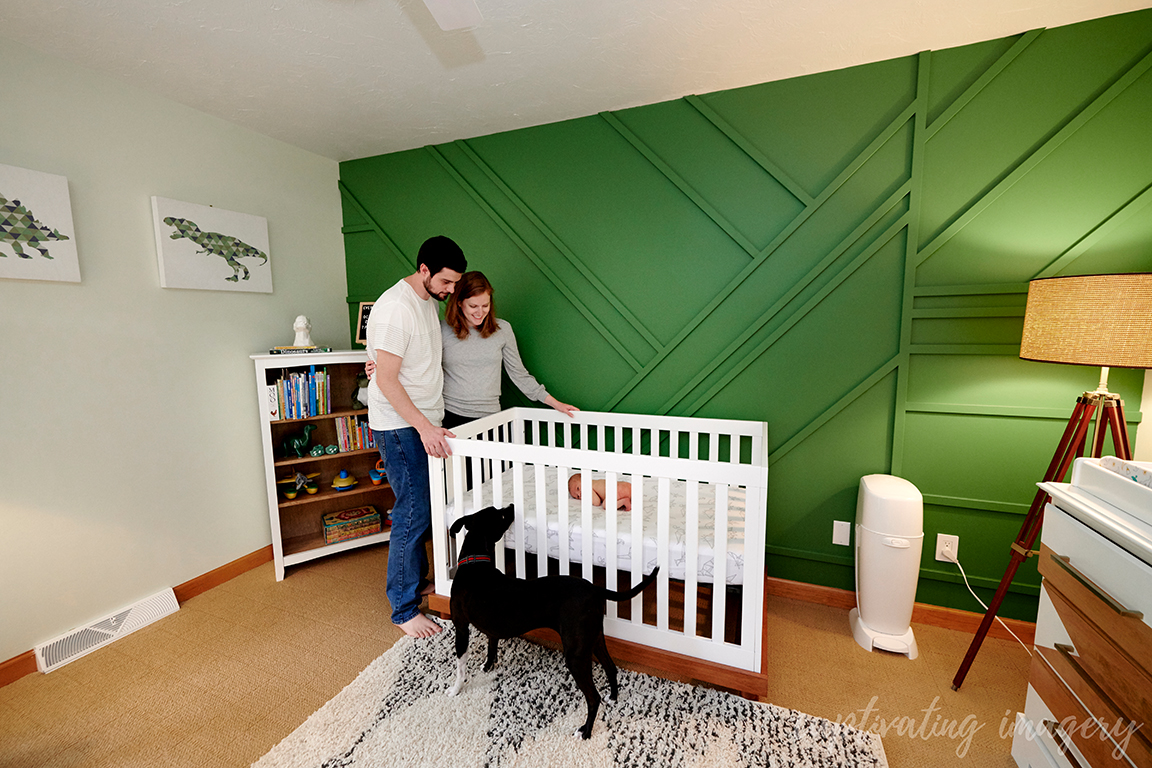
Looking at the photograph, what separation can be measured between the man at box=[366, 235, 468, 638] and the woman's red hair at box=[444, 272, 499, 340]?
160 millimetres

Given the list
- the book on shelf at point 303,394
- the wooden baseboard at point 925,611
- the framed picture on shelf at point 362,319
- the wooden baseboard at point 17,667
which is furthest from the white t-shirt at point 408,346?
the wooden baseboard at point 925,611

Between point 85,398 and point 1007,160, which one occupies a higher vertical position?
point 1007,160

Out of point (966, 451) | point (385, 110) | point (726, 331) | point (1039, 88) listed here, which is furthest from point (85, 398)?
point (1039, 88)

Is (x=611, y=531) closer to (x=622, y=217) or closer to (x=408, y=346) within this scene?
(x=408, y=346)

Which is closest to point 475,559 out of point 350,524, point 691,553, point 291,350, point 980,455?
point 691,553

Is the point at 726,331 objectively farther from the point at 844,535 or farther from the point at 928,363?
the point at 844,535

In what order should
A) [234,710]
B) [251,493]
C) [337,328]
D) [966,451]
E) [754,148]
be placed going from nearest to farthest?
[234,710]
[966,451]
[754,148]
[251,493]
[337,328]

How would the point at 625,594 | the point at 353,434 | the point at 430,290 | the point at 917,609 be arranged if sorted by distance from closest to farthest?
the point at 625,594
the point at 430,290
the point at 917,609
the point at 353,434

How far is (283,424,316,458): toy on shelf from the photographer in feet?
8.32

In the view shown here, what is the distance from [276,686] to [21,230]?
6.25 feet

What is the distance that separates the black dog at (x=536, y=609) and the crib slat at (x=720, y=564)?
22 centimetres

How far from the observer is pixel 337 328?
117 inches

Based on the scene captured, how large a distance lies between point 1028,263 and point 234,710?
325 cm

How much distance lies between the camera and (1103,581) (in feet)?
3.38
